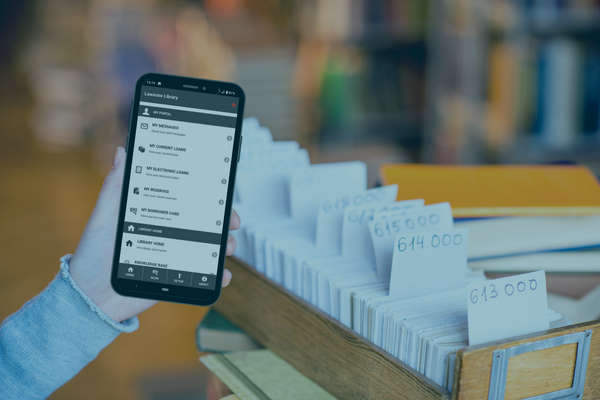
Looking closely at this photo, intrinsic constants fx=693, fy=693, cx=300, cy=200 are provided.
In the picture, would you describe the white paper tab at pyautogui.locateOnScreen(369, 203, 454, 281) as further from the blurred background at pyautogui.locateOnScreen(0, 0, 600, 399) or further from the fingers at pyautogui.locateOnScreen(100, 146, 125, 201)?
the blurred background at pyautogui.locateOnScreen(0, 0, 600, 399)

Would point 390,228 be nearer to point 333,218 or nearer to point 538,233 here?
point 333,218

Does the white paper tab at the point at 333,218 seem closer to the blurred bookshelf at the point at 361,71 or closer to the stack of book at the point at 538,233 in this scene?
the stack of book at the point at 538,233

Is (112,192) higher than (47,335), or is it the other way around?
(112,192)

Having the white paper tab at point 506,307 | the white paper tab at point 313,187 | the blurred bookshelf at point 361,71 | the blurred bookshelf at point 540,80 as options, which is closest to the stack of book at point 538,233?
the white paper tab at point 313,187

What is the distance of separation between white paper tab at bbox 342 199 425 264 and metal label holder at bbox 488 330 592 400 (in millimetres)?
247

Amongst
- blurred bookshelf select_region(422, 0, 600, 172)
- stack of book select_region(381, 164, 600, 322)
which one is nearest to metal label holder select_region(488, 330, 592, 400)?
stack of book select_region(381, 164, 600, 322)

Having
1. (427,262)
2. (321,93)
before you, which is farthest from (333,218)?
(321,93)

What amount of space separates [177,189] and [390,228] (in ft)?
0.85

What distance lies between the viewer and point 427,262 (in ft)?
2.59

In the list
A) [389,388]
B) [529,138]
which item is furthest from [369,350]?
[529,138]

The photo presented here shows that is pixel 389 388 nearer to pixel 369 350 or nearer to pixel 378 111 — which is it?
pixel 369 350

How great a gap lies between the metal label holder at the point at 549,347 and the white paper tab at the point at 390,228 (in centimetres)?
19

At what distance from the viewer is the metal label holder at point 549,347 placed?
2.18 feet

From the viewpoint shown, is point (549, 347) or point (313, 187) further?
point (313, 187)
